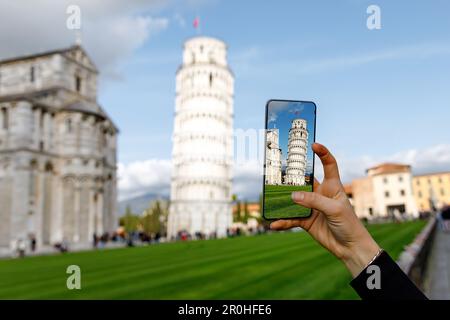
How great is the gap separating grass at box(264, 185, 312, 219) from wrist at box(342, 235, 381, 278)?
53cm

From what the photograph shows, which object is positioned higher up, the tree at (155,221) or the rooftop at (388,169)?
the rooftop at (388,169)

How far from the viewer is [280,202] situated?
2268 millimetres

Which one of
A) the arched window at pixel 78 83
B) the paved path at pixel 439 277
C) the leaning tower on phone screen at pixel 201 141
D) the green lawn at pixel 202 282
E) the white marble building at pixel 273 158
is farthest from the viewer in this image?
the leaning tower on phone screen at pixel 201 141

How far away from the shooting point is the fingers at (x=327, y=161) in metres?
2.30

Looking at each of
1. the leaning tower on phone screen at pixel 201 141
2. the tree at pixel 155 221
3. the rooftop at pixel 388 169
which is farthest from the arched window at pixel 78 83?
the rooftop at pixel 388 169

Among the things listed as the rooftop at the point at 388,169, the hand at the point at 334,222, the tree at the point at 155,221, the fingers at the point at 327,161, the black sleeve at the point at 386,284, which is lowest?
the tree at the point at 155,221

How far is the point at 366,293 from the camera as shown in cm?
244

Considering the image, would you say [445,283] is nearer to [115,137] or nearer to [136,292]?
[136,292]

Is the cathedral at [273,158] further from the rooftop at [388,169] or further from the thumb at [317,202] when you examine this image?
the rooftop at [388,169]

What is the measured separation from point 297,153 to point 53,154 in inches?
2219

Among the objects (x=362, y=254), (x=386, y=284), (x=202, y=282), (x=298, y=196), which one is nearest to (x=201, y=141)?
(x=202, y=282)

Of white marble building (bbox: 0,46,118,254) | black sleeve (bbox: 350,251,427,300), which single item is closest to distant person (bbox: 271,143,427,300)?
black sleeve (bbox: 350,251,427,300)

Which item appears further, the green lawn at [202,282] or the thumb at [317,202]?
the green lawn at [202,282]

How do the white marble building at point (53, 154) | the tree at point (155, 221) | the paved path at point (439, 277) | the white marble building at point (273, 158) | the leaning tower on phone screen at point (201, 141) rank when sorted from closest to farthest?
the white marble building at point (273, 158)
the paved path at point (439, 277)
the white marble building at point (53, 154)
the tree at point (155, 221)
the leaning tower on phone screen at point (201, 141)
